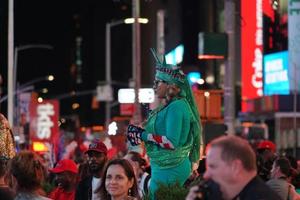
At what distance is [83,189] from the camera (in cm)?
1076

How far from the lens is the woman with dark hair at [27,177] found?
22.6ft

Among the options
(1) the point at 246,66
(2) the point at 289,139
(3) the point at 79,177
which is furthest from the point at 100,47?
(3) the point at 79,177

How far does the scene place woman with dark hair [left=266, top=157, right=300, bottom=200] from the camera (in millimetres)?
10523

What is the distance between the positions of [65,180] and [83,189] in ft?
0.69

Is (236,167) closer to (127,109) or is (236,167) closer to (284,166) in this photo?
(284,166)

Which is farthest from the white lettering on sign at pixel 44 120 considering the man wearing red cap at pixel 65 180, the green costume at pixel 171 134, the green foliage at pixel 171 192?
the green foliage at pixel 171 192

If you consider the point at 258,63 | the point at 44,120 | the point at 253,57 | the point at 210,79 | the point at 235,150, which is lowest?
the point at 235,150

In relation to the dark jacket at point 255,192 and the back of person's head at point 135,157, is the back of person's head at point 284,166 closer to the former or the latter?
Answer: the back of person's head at point 135,157

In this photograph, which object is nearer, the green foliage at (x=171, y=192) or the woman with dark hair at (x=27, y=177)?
the woman with dark hair at (x=27, y=177)

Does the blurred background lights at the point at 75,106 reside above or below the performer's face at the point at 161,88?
above

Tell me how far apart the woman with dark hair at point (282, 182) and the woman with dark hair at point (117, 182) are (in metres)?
2.27

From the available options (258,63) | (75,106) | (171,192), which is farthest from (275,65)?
(75,106)

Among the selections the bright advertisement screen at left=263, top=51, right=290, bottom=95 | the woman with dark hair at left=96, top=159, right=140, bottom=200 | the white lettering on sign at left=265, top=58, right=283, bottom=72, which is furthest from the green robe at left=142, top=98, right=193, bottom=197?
the white lettering on sign at left=265, top=58, right=283, bottom=72

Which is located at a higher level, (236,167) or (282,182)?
(236,167)
